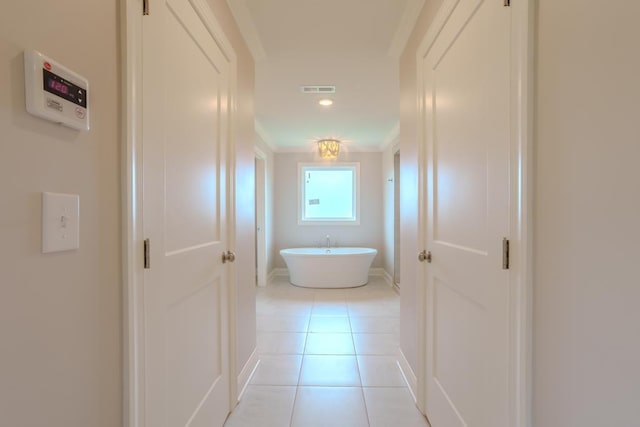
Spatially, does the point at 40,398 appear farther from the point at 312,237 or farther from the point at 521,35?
the point at 312,237

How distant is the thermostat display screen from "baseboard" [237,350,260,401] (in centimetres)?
180

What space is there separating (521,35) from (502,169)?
0.38 m

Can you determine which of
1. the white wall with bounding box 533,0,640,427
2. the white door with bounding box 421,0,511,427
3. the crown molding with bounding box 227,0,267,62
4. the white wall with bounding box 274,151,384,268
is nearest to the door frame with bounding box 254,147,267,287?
the white wall with bounding box 274,151,384,268

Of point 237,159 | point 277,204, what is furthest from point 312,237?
point 237,159

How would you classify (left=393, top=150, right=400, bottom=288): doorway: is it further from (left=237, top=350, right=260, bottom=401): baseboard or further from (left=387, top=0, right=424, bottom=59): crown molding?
(left=237, top=350, right=260, bottom=401): baseboard

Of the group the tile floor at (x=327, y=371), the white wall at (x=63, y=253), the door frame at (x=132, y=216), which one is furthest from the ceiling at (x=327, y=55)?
the tile floor at (x=327, y=371)

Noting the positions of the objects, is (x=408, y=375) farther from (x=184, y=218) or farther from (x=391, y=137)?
(x=391, y=137)

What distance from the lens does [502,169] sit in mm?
995

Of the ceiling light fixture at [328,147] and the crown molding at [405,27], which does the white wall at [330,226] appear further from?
the crown molding at [405,27]

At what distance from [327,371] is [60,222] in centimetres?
206

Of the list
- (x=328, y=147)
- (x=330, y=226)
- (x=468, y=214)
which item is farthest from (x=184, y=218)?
(x=330, y=226)

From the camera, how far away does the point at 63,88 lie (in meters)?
0.68

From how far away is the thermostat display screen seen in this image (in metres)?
0.63

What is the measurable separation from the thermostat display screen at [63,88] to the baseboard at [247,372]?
1.80m
